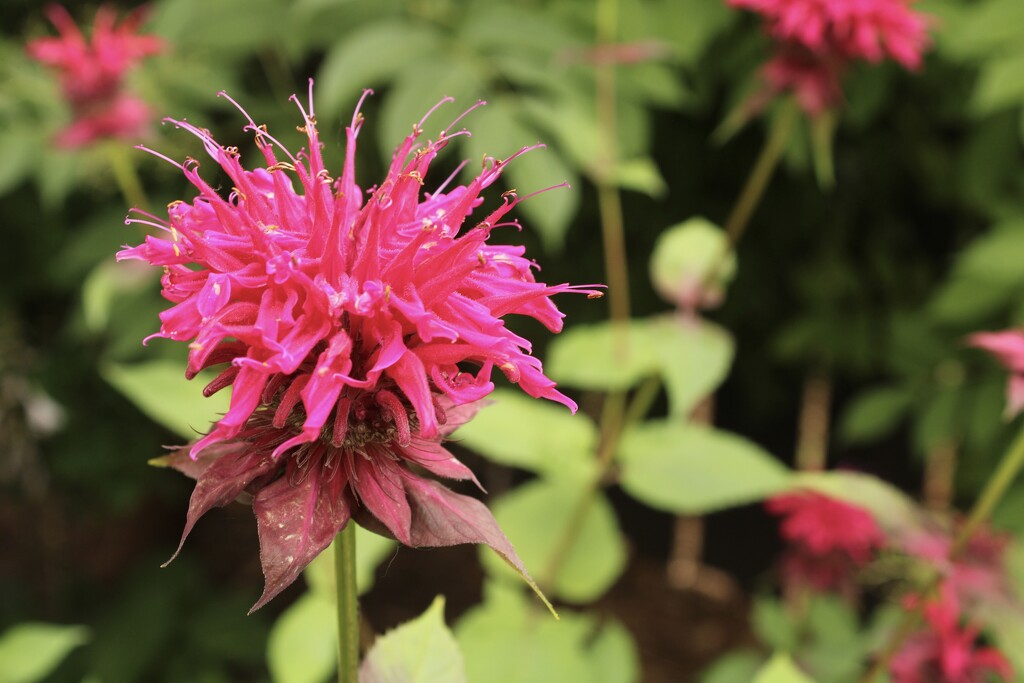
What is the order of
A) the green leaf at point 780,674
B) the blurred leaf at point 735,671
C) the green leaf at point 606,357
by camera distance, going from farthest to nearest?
the blurred leaf at point 735,671 → the green leaf at point 606,357 → the green leaf at point 780,674

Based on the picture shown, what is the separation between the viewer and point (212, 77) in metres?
1.32

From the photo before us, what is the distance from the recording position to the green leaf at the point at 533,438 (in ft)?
3.35

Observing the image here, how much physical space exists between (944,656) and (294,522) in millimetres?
935

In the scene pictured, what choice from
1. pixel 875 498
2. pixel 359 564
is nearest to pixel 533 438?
pixel 359 564

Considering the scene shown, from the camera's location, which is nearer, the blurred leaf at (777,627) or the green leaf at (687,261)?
the green leaf at (687,261)

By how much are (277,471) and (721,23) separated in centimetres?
101

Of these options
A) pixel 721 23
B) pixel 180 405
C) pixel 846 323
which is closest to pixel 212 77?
pixel 180 405

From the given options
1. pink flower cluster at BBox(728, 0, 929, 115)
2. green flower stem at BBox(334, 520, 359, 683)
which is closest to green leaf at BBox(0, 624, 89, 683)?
green flower stem at BBox(334, 520, 359, 683)

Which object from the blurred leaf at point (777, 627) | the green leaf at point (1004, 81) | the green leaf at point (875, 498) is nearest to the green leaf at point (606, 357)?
the green leaf at point (875, 498)

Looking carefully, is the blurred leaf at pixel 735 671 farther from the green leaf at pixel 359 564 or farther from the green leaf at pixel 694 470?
the green leaf at pixel 359 564

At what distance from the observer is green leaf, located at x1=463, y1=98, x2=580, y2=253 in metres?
1.00

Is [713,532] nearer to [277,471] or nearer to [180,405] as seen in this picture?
[180,405]

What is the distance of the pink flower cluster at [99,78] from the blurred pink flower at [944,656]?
4.03ft

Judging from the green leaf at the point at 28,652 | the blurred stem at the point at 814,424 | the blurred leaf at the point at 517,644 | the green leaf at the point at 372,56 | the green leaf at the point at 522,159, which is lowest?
the blurred stem at the point at 814,424
